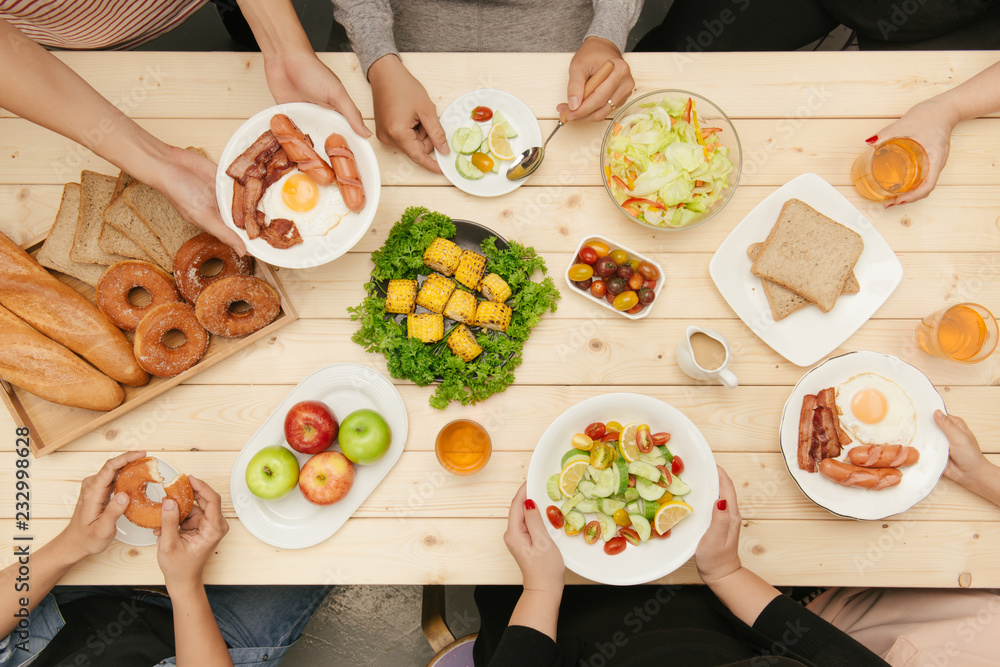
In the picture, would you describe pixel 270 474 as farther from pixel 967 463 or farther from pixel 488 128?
pixel 967 463

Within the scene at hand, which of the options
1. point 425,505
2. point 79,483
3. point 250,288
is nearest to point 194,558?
point 79,483

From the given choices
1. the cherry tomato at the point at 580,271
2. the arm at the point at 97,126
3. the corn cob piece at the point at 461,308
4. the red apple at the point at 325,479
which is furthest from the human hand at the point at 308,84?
the red apple at the point at 325,479

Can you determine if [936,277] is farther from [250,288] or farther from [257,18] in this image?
[257,18]

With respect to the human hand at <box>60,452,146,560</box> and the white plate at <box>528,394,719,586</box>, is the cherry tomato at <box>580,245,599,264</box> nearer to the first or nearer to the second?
the white plate at <box>528,394,719,586</box>

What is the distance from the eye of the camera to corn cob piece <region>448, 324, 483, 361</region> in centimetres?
179

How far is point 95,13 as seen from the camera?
1.85 meters

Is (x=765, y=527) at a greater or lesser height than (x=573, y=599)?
greater

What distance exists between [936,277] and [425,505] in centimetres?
201

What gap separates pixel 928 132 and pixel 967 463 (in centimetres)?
116

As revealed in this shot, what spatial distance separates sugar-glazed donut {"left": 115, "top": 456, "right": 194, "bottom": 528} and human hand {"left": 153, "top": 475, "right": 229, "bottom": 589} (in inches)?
1.1

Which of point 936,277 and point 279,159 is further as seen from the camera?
point 936,277

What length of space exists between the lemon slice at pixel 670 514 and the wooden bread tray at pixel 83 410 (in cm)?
141

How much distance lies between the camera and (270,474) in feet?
5.73

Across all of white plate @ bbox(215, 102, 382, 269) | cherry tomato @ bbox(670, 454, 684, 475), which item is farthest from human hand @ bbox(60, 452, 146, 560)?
cherry tomato @ bbox(670, 454, 684, 475)
